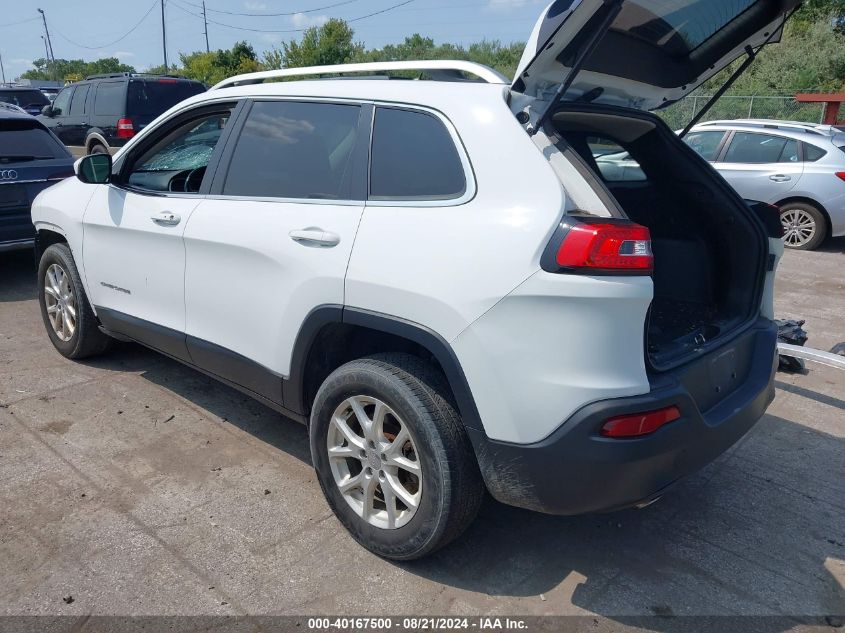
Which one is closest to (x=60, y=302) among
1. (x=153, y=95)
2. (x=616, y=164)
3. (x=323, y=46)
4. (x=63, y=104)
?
(x=616, y=164)

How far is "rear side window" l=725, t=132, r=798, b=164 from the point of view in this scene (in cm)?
969

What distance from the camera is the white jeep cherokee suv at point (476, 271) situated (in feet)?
7.70

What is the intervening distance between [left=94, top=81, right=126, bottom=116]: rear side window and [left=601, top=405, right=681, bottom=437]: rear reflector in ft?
41.3

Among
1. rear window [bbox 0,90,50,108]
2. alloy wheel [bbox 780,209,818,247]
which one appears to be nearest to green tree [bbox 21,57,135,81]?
rear window [bbox 0,90,50,108]

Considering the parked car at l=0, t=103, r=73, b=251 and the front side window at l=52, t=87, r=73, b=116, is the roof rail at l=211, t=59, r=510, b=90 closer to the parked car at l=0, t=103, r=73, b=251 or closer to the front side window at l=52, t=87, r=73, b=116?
the parked car at l=0, t=103, r=73, b=251

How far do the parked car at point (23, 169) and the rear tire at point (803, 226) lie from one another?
881 centimetres

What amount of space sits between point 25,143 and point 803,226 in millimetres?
9511

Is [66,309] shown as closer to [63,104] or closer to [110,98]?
[110,98]

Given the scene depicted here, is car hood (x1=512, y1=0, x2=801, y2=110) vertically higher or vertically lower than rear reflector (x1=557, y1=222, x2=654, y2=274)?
higher

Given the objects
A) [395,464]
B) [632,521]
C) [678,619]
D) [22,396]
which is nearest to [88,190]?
[22,396]

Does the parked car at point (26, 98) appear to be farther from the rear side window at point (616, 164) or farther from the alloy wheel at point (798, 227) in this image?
the rear side window at point (616, 164)

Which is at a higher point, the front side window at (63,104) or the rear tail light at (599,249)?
the rear tail light at (599,249)

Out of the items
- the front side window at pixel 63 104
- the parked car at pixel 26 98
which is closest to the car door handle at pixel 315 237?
the front side window at pixel 63 104

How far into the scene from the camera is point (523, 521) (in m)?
3.23
